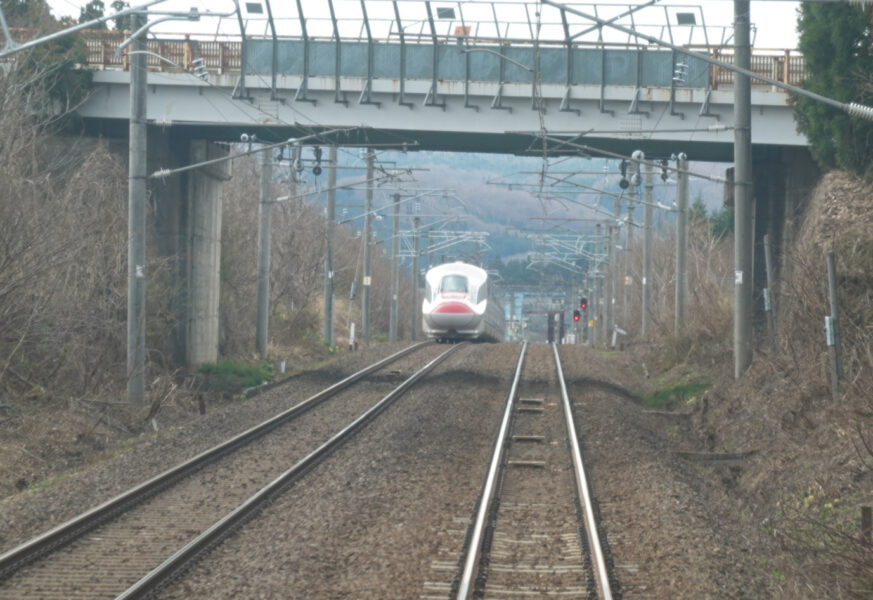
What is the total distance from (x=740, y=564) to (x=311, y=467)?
23.2ft

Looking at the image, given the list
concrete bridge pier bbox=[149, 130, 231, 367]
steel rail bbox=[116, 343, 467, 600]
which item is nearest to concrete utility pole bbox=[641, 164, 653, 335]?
concrete bridge pier bbox=[149, 130, 231, 367]

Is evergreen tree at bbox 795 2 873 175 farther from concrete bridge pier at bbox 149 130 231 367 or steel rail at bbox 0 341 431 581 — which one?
concrete bridge pier at bbox 149 130 231 367

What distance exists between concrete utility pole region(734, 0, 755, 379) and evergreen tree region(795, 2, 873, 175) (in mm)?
1698

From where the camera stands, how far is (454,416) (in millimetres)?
21656

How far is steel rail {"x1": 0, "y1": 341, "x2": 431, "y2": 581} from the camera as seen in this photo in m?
10.6

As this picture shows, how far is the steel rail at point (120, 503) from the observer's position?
34.9ft

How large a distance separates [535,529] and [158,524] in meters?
3.78

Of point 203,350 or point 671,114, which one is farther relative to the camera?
point 203,350

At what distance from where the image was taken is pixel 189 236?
30.2m

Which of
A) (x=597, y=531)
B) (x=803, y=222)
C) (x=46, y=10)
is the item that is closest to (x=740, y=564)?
(x=597, y=531)

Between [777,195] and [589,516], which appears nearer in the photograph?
[589,516]

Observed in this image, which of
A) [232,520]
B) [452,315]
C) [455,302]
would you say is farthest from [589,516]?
[452,315]

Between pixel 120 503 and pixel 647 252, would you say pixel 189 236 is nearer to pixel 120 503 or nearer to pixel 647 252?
pixel 647 252

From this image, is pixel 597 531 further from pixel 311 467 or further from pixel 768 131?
pixel 768 131
